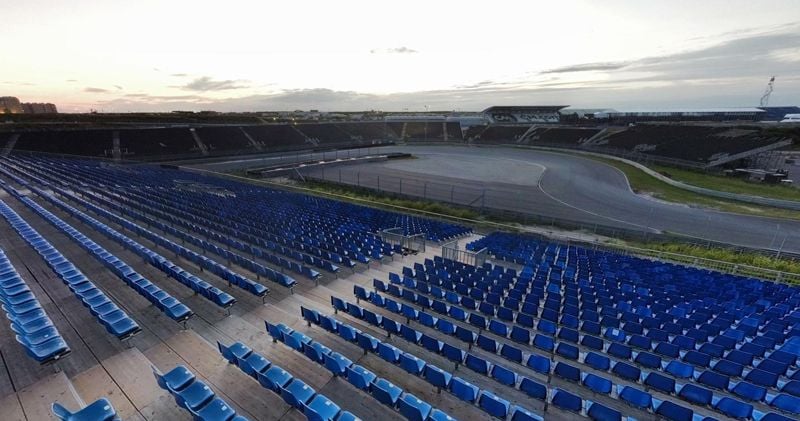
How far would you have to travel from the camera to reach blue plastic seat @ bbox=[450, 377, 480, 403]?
6957 millimetres

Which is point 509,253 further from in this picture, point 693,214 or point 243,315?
point 693,214

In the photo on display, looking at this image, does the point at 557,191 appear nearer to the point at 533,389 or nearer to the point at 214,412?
the point at 533,389

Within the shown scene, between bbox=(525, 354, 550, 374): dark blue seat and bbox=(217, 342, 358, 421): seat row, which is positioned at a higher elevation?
bbox=(217, 342, 358, 421): seat row

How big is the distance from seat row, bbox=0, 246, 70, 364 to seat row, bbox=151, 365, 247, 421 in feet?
9.85

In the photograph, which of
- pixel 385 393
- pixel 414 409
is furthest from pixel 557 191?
pixel 414 409

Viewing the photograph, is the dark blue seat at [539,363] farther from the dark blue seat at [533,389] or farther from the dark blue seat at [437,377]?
the dark blue seat at [437,377]

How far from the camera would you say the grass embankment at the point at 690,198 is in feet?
105

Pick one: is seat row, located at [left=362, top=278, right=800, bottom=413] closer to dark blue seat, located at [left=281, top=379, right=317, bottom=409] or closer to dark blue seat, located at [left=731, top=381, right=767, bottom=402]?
dark blue seat, located at [left=731, top=381, right=767, bottom=402]

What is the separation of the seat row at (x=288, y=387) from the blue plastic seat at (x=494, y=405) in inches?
100

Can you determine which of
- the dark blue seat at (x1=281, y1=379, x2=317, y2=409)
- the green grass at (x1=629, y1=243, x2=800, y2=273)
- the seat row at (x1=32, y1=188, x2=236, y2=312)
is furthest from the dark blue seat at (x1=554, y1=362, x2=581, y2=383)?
the green grass at (x1=629, y1=243, x2=800, y2=273)

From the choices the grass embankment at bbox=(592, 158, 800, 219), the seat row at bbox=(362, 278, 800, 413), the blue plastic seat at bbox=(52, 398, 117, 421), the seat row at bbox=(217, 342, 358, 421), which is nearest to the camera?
the blue plastic seat at bbox=(52, 398, 117, 421)

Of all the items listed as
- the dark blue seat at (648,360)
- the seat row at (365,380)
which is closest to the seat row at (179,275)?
the seat row at (365,380)

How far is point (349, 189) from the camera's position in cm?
4047

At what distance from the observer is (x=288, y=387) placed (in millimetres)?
6855
